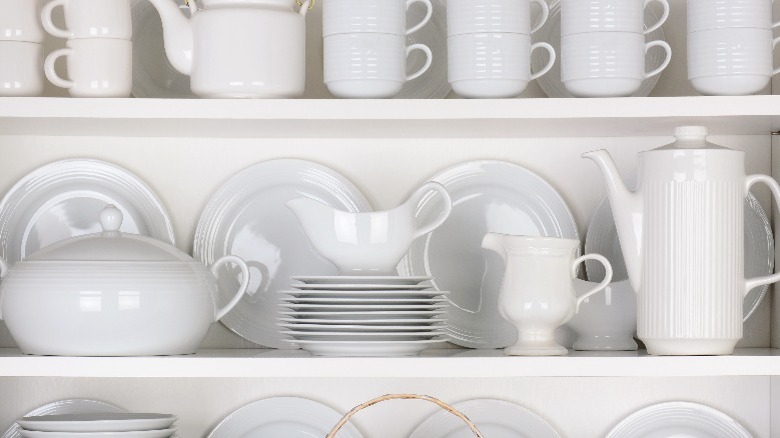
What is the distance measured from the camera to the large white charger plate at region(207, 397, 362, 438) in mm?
1562

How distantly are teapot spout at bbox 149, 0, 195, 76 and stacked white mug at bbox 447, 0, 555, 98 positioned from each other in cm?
32

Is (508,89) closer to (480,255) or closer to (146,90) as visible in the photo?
(480,255)

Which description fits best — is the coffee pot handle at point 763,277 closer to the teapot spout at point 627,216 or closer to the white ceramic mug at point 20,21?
the teapot spout at point 627,216

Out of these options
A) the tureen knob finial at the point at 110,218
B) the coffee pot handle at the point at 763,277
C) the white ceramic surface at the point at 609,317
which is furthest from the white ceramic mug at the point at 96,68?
the coffee pot handle at the point at 763,277

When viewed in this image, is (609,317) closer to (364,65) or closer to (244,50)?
(364,65)

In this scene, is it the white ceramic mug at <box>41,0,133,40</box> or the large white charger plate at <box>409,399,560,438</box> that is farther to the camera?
the large white charger plate at <box>409,399,560,438</box>

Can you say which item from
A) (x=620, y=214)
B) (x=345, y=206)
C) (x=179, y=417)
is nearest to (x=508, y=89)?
(x=620, y=214)

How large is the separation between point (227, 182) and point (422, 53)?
316 millimetres

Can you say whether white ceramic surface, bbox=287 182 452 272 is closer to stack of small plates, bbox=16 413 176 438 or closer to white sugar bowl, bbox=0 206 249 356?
white sugar bowl, bbox=0 206 249 356

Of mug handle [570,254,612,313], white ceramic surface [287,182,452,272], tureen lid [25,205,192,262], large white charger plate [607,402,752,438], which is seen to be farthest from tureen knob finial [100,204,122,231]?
large white charger plate [607,402,752,438]

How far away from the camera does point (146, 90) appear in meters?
1.57

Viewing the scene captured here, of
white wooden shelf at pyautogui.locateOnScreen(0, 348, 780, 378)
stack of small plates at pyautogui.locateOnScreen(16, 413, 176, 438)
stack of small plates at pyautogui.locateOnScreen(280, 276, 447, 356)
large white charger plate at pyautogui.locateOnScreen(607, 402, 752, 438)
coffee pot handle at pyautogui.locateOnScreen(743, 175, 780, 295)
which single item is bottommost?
large white charger plate at pyautogui.locateOnScreen(607, 402, 752, 438)

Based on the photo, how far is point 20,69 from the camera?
139cm

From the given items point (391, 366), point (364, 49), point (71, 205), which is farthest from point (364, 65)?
point (71, 205)
